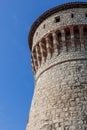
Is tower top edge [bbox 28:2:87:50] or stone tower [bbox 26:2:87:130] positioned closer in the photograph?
stone tower [bbox 26:2:87:130]

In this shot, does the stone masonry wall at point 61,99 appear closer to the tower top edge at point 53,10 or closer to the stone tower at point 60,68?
the stone tower at point 60,68

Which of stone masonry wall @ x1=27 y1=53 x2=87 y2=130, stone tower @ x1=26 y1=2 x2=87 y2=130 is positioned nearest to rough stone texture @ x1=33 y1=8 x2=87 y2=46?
stone tower @ x1=26 y1=2 x2=87 y2=130

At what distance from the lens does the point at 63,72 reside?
13.1 metres

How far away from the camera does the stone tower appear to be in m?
11.5

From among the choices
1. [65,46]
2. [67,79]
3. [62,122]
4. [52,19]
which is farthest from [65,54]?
[62,122]

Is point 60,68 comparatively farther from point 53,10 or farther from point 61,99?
point 53,10

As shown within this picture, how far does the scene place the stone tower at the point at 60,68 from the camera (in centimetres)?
1155

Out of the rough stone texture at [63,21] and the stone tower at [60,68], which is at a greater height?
the rough stone texture at [63,21]

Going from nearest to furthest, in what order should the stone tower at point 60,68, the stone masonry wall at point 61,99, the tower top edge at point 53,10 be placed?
the stone masonry wall at point 61,99 → the stone tower at point 60,68 → the tower top edge at point 53,10

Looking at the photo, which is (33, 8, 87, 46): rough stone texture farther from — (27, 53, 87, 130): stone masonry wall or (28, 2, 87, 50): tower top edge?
(27, 53, 87, 130): stone masonry wall

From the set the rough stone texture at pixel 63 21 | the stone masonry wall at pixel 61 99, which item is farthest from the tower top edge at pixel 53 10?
the stone masonry wall at pixel 61 99

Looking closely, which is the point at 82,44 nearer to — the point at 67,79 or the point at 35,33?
the point at 67,79

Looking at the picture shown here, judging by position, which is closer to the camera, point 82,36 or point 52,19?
point 82,36

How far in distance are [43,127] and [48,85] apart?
221cm
